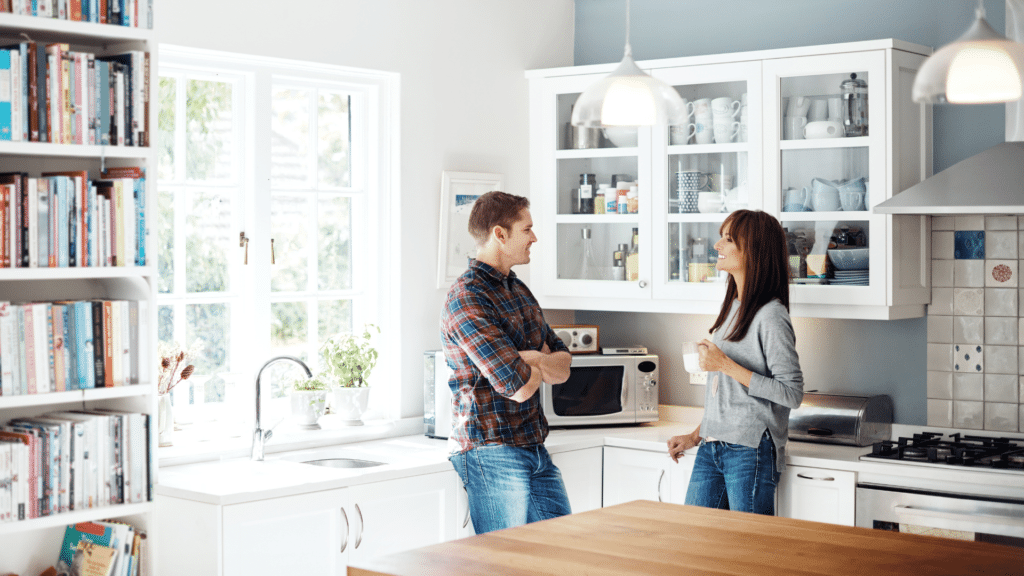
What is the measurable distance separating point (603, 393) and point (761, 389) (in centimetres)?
107

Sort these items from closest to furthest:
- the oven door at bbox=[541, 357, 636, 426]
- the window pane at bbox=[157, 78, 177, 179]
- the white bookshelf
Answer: the white bookshelf
the window pane at bbox=[157, 78, 177, 179]
the oven door at bbox=[541, 357, 636, 426]

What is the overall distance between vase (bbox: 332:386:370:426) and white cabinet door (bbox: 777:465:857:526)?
4.86 feet

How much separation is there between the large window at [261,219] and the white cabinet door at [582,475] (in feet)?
2.38

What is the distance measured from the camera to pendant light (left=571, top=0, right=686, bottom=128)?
2439mm

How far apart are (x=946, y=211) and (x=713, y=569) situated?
2093 mm

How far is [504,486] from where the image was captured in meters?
2.85

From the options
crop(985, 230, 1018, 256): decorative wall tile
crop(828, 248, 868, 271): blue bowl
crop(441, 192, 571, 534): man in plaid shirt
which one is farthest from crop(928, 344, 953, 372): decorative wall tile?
crop(441, 192, 571, 534): man in plaid shirt

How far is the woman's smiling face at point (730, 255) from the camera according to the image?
3115mm

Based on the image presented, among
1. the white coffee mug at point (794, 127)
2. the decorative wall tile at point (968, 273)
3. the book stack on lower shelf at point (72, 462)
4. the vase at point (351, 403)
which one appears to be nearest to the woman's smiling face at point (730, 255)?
the white coffee mug at point (794, 127)

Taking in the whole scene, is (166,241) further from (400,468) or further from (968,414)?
(968,414)

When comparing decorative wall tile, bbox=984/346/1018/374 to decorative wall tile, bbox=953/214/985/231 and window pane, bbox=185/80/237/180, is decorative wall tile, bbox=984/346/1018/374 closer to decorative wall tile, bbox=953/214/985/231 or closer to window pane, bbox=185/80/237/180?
decorative wall tile, bbox=953/214/985/231

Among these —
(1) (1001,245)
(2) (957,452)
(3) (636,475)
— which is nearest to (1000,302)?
(1) (1001,245)

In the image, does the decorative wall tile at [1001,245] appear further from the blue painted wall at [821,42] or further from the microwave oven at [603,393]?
the microwave oven at [603,393]

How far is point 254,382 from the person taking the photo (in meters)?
3.41
